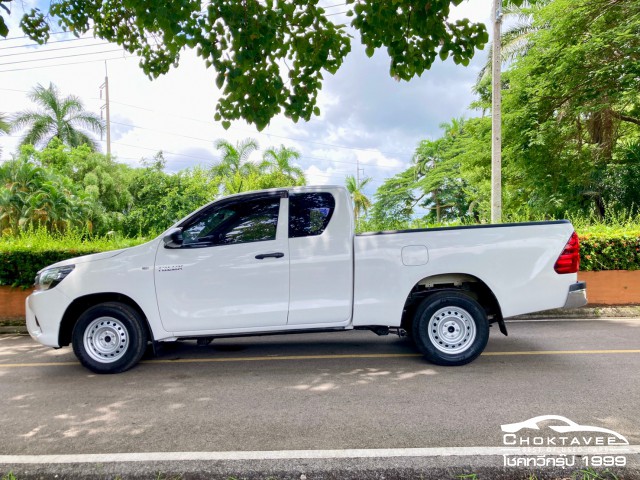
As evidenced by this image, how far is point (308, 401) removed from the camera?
4.04 meters

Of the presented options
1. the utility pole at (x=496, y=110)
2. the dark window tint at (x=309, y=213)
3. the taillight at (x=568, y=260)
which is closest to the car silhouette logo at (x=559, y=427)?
the taillight at (x=568, y=260)

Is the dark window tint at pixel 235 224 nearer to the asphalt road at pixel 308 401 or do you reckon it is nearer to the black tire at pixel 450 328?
the asphalt road at pixel 308 401

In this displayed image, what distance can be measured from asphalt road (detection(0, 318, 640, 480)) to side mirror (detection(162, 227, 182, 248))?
4.92 ft

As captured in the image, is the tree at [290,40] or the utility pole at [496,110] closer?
the tree at [290,40]

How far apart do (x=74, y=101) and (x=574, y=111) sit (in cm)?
3374

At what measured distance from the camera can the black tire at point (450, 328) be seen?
4.85 meters

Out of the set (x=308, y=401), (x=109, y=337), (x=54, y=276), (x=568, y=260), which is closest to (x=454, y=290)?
(x=568, y=260)

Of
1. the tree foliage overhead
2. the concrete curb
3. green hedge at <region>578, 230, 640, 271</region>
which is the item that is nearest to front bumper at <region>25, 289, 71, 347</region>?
the concrete curb

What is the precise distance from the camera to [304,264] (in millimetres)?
4836

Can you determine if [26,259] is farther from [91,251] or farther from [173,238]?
[173,238]

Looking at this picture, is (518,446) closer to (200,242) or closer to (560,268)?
(560,268)

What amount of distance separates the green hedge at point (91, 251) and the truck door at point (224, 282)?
15.9 feet

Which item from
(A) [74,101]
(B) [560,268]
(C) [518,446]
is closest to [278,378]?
(C) [518,446]

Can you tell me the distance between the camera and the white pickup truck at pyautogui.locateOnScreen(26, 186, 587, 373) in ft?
15.9
